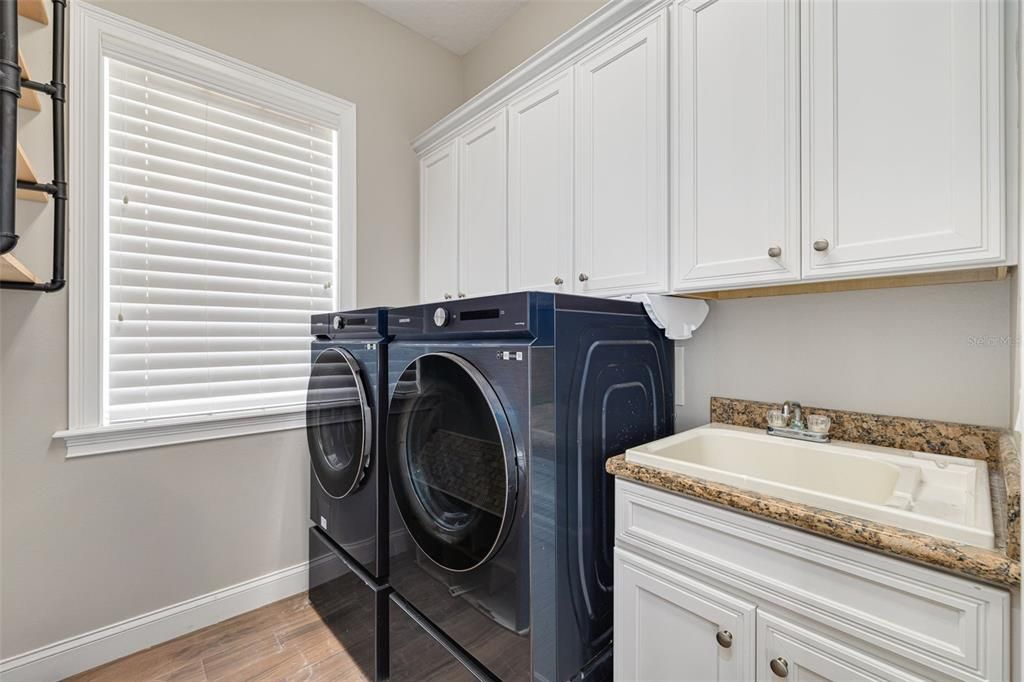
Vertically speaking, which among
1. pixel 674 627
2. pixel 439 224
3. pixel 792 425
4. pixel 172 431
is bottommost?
pixel 674 627

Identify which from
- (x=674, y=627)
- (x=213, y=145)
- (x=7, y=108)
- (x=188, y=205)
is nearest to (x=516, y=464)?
(x=674, y=627)

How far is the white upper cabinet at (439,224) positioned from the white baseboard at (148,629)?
161cm

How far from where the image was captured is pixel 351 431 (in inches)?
68.4

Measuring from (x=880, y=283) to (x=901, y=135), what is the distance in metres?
0.40

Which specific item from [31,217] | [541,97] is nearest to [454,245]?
[541,97]

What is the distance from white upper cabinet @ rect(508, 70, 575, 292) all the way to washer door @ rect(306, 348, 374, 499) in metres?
0.79

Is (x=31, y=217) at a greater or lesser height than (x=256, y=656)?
greater

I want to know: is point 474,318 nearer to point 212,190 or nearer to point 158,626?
point 212,190

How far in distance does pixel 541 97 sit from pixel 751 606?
185 centimetres

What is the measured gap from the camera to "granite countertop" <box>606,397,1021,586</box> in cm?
71

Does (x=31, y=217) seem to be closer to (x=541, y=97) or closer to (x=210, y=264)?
(x=210, y=264)

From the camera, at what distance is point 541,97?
181 centimetres

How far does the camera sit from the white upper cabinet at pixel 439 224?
2330 millimetres

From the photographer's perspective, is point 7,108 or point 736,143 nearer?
point 7,108
